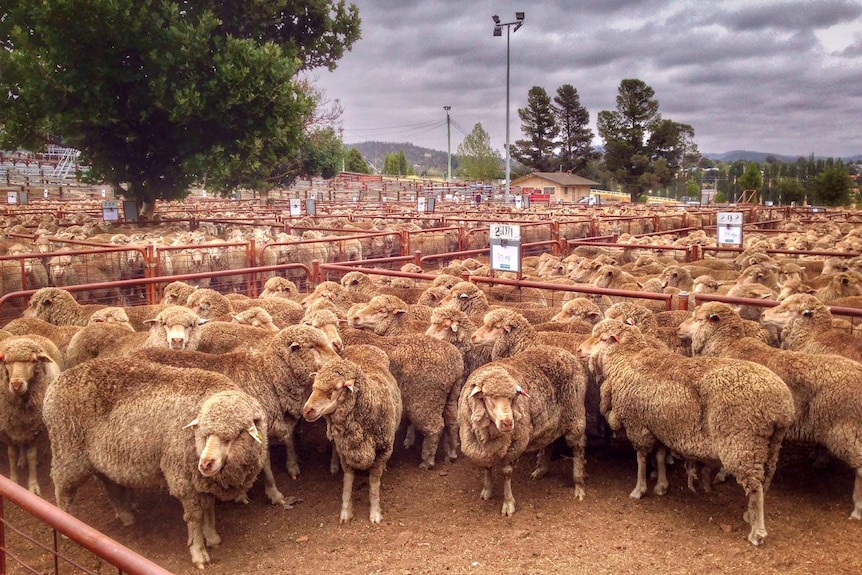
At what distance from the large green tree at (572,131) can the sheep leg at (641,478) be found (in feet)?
245

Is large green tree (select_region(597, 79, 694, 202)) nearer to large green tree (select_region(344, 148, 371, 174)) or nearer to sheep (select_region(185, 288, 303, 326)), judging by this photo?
large green tree (select_region(344, 148, 371, 174))

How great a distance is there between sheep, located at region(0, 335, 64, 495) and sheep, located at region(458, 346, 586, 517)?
318 cm

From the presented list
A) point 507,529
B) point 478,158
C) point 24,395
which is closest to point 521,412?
point 507,529

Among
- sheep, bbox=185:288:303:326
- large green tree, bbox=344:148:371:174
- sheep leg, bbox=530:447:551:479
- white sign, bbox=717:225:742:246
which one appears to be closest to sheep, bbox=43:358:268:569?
sheep leg, bbox=530:447:551:479

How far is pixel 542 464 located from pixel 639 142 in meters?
63.0

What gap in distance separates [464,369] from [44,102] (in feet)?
51.8

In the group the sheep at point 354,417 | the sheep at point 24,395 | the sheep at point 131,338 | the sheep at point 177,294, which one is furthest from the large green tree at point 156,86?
the sheep at point 354,417

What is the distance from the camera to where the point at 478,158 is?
92062 millimetres

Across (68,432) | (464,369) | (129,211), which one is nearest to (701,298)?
(464,369)

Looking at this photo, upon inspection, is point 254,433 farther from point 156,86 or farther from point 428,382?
point 156,86

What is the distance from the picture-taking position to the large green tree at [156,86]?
16078 mm

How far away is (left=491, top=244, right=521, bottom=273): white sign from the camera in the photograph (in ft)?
25.8

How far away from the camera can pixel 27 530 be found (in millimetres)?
4344

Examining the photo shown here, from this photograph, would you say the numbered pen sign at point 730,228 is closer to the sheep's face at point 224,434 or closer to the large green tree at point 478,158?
the sheep's face at point 224,434
